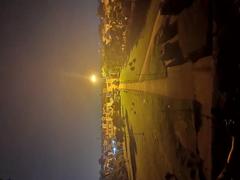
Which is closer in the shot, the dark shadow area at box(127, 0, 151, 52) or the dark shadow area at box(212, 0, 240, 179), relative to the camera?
the dark shadow area at box(212, 0, 240, 179)

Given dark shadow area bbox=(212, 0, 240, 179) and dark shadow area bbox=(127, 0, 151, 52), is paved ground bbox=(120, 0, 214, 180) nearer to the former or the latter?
dark shadow area bbox=(212, 0, 240, 179)

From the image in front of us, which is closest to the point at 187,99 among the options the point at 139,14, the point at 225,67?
the point at 225,67

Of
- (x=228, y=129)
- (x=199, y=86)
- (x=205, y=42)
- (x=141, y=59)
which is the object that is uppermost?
(x=141, y=59)

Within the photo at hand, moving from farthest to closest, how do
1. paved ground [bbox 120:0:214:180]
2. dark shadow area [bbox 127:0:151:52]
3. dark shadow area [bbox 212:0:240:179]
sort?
dark shadow area [bbox 127:0:151:52], paved ground [bbox 120:0:214:180], dark shadow area [bbox 212:0:240:179]

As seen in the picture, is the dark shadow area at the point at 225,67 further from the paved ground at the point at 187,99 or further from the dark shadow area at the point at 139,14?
the dark shadow area at the point at 139,14

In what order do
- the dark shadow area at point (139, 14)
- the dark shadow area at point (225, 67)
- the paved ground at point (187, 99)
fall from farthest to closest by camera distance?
the dark shadow area at point (139, 14) → the paved ground at point (187, 99) → the dark shadow area at point (225, 67)

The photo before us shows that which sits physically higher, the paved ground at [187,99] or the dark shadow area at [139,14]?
the dark shadow area at [139,14]

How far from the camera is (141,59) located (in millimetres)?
8008

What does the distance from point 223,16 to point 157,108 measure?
3.46 metres

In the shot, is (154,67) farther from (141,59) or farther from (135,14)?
(135,14)

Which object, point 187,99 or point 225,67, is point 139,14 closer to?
point 187,99

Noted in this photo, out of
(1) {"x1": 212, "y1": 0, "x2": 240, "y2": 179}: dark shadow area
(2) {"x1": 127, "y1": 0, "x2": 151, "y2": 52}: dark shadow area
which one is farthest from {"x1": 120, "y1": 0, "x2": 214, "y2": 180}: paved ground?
(2) {"x1": 127, "y1": 0, "x2": 151, "y2": 52}: dark shadow area

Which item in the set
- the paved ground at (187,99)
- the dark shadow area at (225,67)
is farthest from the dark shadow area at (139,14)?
the dark shadow area at (225,67)

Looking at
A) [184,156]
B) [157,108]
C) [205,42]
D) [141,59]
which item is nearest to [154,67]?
[157,108]
